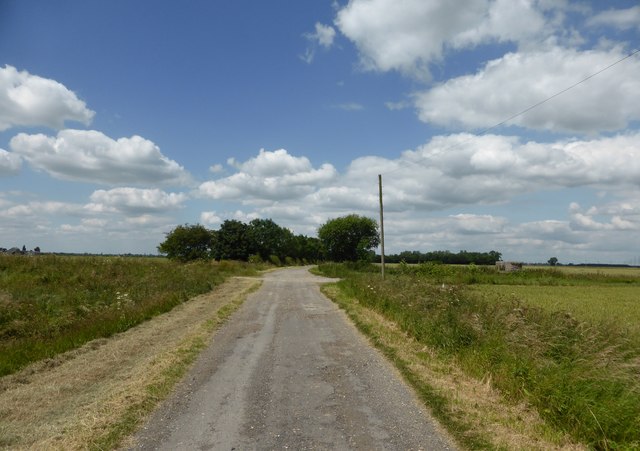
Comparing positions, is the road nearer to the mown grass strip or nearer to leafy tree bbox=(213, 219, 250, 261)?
the mown grass strip

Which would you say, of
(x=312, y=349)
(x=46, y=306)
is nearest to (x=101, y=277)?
(x=46, y=306)

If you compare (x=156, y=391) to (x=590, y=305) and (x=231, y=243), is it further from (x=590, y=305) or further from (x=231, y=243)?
(x=231, y=243)

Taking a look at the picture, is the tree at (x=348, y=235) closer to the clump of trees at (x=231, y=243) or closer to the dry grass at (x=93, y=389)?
the clump of trees at (x=231, y=243)

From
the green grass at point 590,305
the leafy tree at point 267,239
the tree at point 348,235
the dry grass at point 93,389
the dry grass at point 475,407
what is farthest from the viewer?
the tree at point 348,235

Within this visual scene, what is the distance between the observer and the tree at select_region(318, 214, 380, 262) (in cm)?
12025

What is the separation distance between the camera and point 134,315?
641 inches

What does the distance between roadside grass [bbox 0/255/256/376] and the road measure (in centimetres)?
423

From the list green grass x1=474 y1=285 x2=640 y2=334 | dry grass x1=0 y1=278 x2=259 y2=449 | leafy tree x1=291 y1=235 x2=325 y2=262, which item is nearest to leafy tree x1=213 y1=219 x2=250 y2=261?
leafy tree x1=291 y1=235 x2=325 y2=262

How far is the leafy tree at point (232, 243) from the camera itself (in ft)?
301

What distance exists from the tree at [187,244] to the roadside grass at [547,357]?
236ft

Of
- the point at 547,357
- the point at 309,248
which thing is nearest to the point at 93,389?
the point at 547,357

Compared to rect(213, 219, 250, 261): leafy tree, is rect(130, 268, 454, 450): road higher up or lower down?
lower down

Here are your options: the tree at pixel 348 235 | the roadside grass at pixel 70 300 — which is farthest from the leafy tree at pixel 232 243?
the roadside grass at pixel 70 300

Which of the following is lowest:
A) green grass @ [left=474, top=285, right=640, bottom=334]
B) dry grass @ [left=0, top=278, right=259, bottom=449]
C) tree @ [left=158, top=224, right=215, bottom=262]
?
dry grass @ [left=0, top=278, right=259, bottom=449]
